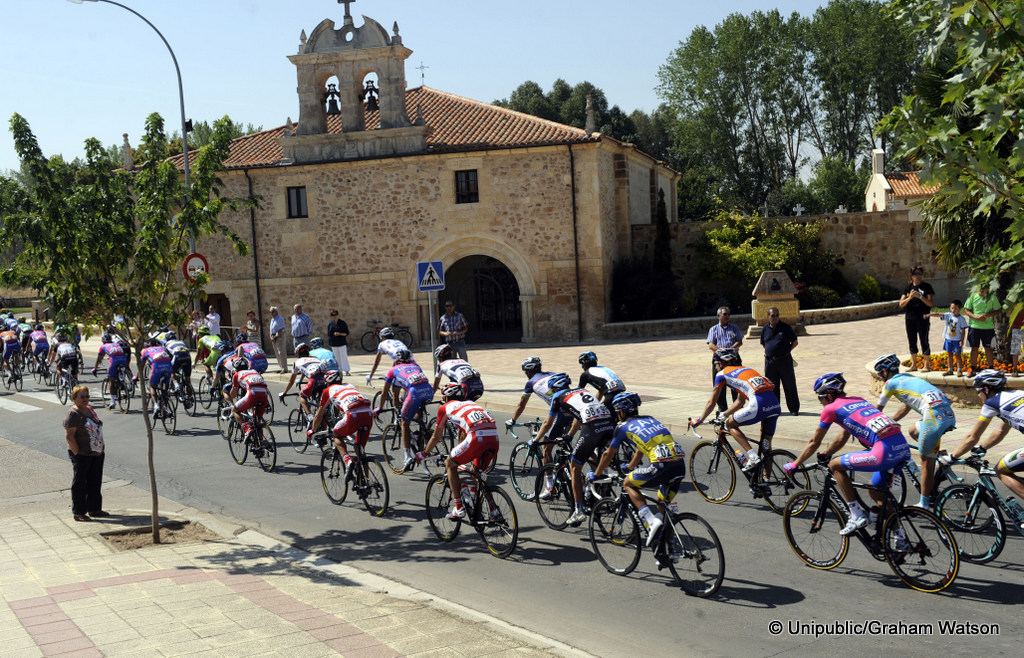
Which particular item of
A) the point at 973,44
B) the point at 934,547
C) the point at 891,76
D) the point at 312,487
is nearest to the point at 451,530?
the point at 312,487

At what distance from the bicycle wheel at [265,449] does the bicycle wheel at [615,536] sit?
261 inches

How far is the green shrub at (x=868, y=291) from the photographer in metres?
33.5

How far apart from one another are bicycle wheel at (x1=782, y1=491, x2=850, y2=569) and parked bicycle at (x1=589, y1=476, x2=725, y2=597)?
98 centimetres

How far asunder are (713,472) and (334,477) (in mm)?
4438

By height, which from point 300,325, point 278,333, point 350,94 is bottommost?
point 278,333

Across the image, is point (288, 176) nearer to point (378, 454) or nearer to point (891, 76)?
point (378, 454)

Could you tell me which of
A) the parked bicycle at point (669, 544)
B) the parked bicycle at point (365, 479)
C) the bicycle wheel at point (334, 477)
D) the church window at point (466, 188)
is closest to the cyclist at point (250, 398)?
the bicycle wheel at point (334, 477)

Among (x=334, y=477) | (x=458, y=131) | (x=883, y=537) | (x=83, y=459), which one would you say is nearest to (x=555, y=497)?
(x=334, y=477)

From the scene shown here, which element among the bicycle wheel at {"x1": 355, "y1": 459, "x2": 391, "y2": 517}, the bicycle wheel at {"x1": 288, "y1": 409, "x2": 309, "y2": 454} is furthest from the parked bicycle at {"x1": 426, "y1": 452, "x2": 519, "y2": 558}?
the bicycle wheel at {"x1": 288, "y1": 409, "x2": 309, "y2": 454}

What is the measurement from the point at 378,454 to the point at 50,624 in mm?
7441

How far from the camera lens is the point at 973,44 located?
17.6 ft

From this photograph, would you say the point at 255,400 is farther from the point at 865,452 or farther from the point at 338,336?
the point at 338,336

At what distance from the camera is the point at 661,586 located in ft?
25.5

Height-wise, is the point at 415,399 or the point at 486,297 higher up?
the point at 486,297
